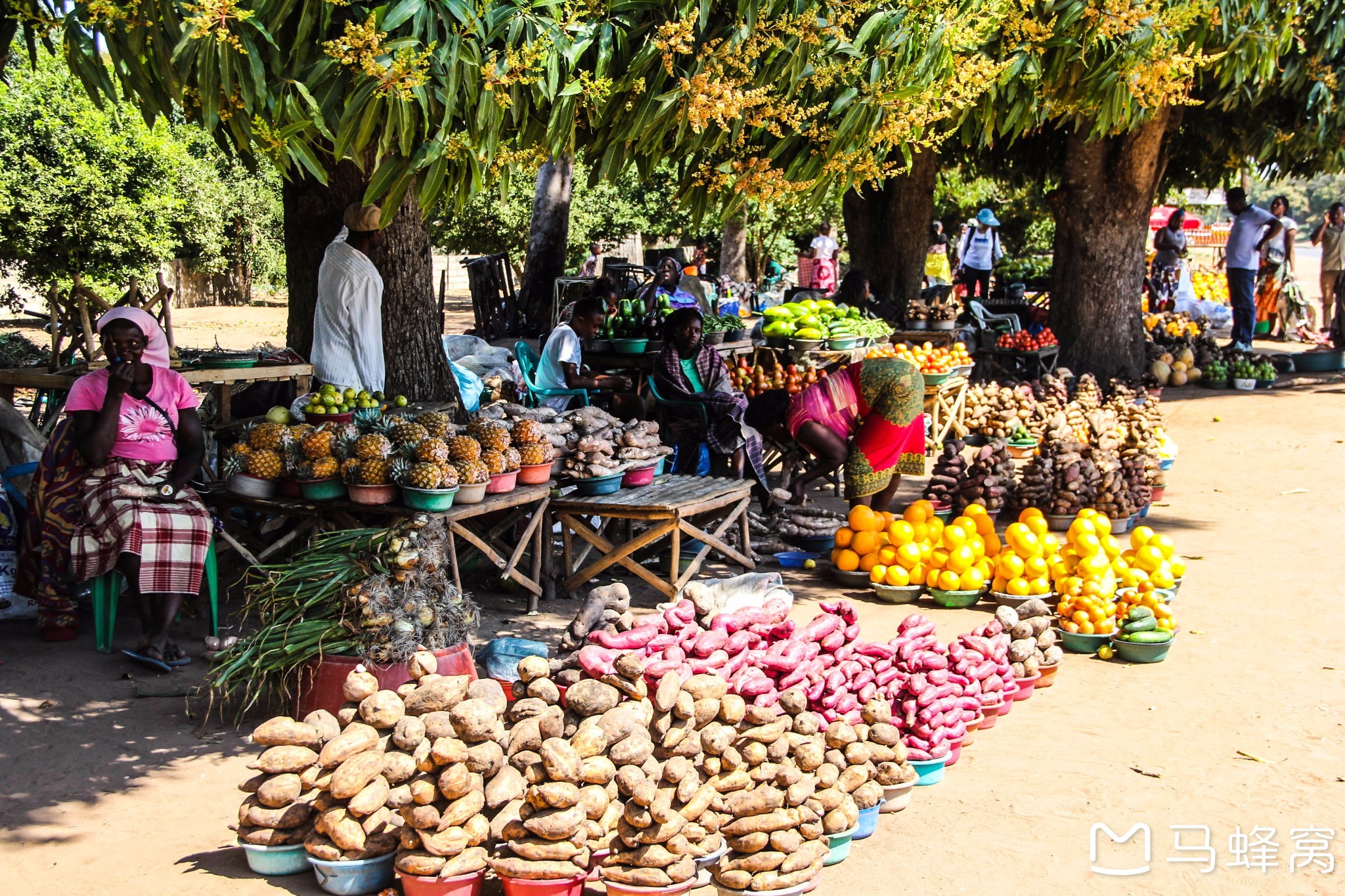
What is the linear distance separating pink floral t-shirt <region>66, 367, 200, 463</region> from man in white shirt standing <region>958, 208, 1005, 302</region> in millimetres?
14103

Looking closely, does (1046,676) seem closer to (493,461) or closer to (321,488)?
(493,461)

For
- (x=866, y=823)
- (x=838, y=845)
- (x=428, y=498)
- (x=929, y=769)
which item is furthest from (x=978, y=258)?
(x=838, y=845)

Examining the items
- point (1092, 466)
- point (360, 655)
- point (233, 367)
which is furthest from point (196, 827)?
point (1092, 466)

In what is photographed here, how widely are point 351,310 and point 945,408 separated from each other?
5.78m

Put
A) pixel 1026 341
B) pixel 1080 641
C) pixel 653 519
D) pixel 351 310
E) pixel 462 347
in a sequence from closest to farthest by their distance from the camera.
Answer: pixel 1080 641 < pixel 653 519 < pixel 351 310 < pixel 462 347 < pixel 1026 341

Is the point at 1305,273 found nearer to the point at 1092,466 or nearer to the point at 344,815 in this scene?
the point at 1092,466

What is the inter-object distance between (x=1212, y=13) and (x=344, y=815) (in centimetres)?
646

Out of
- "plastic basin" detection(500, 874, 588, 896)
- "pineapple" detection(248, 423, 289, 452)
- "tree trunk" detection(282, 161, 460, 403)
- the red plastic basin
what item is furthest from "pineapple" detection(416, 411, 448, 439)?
"plastic basin" detection(500, 874, 588, 896)

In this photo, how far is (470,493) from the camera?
5113 mm

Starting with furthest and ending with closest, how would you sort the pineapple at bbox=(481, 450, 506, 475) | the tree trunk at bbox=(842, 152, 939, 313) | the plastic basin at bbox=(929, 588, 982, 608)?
the tree trunk at bbox=(842, 152, 939, 313), the plastic basin at bbox=(929, 588, 982, 608), the pineapple at bbox=(481, 450, 506, 475)

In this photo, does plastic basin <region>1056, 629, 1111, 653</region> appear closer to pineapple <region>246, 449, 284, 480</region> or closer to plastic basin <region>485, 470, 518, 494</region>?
plastic basin <region>485, 470, 518, 494</region>

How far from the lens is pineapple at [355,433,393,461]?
5.00 m

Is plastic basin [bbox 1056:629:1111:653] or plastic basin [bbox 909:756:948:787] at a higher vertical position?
plastic basin [bbox 1056:629:1111:653]

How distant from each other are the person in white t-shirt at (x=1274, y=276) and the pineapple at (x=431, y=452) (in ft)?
52.5
